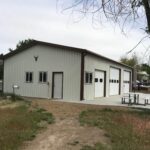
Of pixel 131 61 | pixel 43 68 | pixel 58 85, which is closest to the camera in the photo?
pixel 58 85

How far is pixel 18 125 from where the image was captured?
1289cm

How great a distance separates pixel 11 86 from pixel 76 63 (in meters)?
7.89

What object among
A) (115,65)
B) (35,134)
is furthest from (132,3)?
(115,65)

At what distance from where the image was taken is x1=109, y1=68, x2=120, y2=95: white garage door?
3515cm

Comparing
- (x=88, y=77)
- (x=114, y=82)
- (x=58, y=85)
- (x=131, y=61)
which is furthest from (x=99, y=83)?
(x=131, y=61)

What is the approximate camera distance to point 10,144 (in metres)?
10.3

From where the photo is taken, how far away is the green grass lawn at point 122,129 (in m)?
10.2

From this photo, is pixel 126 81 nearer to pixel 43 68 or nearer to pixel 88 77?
pixel 88 77

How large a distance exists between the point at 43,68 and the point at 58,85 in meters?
2.21

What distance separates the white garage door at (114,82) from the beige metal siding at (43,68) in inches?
360

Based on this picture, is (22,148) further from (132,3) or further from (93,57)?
(93,57)

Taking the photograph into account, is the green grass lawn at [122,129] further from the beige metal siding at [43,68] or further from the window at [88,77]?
the window at [88,77]

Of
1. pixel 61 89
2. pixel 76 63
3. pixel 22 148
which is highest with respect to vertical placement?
pixel 76 63

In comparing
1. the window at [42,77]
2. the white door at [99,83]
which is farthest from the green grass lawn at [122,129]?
the white door at [99,83]
